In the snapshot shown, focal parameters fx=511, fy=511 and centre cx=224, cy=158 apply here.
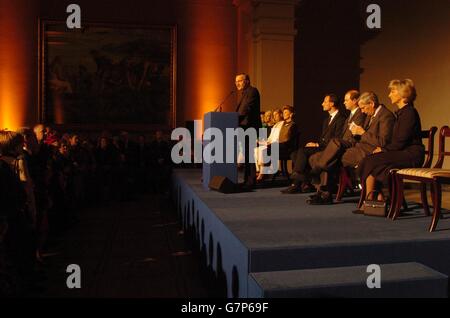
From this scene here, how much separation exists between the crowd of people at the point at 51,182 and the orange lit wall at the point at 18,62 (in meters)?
1.52

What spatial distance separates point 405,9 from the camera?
A: 1023 centimetres

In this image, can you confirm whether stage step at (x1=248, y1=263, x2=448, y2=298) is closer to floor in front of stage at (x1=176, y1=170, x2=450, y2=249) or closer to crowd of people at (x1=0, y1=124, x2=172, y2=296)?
floor in front of stage at (x1=176, y1=170, x2=450, y2=249)

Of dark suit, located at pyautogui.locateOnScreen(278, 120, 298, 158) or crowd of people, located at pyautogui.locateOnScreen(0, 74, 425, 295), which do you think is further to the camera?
dark suit, located at pyautogui.locateOnScreen(278, 120, 298, 158)

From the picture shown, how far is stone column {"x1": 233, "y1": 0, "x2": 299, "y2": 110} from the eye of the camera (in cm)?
958

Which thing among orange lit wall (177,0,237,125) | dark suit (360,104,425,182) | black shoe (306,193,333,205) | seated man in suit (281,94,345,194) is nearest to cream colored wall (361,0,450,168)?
orange lit wall (177,0,237,125)

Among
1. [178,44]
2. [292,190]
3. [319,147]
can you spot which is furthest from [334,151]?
[178,44]

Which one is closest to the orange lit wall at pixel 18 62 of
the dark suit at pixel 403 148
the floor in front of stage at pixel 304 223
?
the floor in front of stage at pixel 304 223

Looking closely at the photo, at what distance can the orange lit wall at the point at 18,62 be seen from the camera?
10.8m

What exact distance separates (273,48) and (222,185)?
4958mm

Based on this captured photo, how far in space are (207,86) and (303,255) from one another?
8895 millimetres

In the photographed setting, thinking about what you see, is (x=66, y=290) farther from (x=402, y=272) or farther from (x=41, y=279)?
(x=402, y=272)

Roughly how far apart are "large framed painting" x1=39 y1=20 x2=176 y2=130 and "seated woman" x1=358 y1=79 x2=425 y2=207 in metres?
7.54

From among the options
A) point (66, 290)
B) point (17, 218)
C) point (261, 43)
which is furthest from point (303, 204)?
point (261, 43)

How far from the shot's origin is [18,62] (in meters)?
10.8
